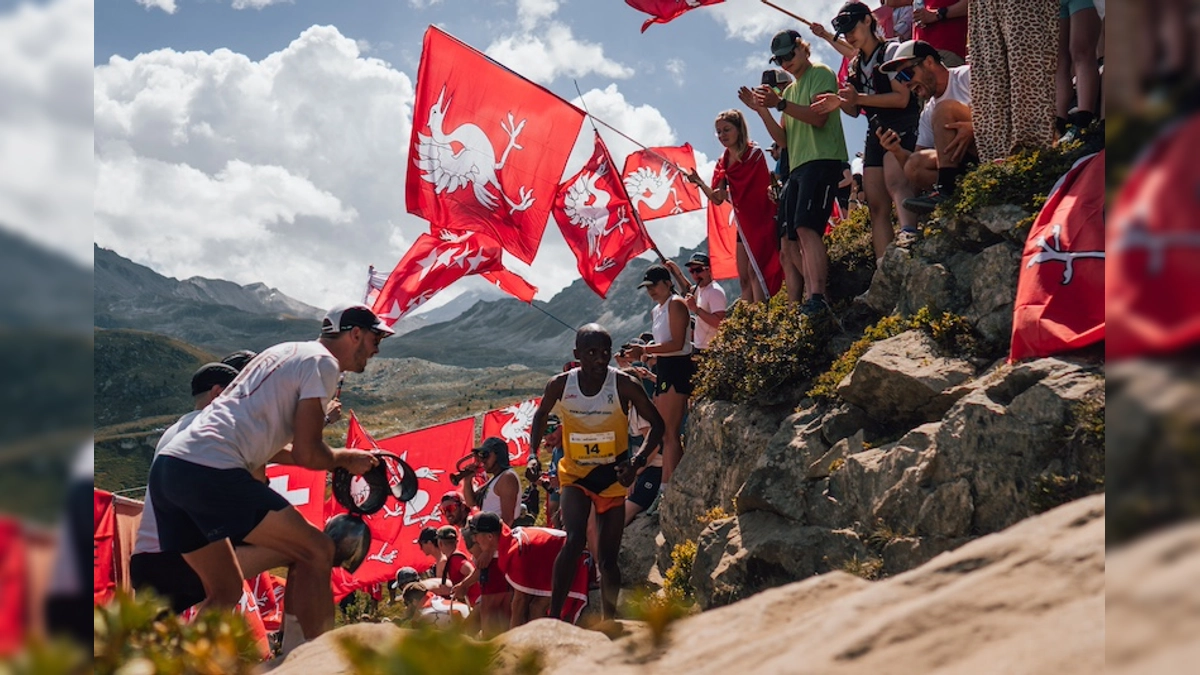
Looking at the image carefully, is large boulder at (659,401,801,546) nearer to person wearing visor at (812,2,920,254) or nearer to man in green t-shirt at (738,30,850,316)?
man in green t-shirt at (738,30,850,316)

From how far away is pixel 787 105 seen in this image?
798 centimetres

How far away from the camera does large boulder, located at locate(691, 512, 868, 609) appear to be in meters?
6.59

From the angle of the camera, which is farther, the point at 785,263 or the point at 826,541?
the point at 785,263

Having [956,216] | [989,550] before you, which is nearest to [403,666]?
[989,550]

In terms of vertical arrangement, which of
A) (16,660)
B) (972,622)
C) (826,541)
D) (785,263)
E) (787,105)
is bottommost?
(826,541)

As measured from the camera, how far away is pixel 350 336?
545 cm

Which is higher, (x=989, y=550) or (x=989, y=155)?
(x=989, y=155)

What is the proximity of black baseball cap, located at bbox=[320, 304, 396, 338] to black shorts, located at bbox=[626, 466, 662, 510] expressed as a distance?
16.6 ft

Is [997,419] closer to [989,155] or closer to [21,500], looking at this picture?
[989,155]

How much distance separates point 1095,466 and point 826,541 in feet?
6.13

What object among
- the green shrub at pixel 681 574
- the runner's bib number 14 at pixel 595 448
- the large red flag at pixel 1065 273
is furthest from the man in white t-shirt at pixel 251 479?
the large red flag at pixel 1065 273

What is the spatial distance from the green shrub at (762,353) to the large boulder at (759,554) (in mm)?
1324

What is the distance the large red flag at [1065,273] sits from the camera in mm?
5688

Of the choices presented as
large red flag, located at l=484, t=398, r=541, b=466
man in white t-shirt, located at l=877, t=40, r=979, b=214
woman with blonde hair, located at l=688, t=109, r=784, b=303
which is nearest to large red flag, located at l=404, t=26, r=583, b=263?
woman with blonde hair, located at l=688, t=109, r=784, b=303
